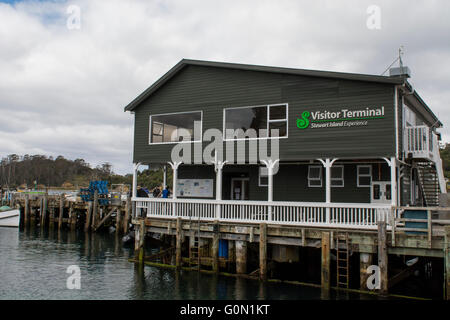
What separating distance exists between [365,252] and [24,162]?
407 ft

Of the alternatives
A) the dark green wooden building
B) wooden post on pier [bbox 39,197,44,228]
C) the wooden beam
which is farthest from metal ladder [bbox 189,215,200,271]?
wooden post on pier [bbox 39,197,44,228]

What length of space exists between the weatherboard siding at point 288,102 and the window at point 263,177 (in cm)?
328

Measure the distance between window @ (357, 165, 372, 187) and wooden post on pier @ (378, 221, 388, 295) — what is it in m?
5.05

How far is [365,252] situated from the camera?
535 inches

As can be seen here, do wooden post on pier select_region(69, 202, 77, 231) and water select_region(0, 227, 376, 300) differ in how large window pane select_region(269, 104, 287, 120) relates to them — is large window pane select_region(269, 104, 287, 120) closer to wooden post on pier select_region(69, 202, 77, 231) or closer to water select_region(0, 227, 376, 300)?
water select_region(0, 227, 376, 300)

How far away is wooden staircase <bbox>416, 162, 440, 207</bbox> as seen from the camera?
20.2 metres

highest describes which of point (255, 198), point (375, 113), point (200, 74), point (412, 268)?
point (200, 74)

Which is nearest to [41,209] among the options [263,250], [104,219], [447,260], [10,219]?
[10,219]

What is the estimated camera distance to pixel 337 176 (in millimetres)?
18438

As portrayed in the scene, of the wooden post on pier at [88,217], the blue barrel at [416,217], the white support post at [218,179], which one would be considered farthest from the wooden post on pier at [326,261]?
the wooden post on pier at [88,217]
